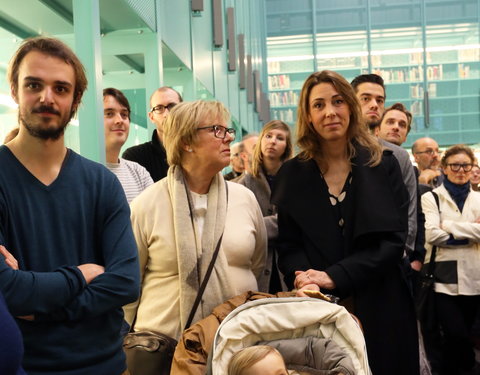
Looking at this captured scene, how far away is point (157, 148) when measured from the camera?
160 inches

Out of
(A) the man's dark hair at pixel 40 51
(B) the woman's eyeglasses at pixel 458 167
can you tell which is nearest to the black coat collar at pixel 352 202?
(A) the man's dark hair at pixel 40 51

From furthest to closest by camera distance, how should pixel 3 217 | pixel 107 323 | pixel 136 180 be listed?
pixel 136 180, pixel 107 323, pixel 3 217

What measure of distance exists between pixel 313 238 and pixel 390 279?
1.35 feet

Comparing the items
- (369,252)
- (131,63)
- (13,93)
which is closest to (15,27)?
(131,63)

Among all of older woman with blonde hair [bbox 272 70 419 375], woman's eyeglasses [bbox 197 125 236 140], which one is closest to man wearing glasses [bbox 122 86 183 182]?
woman's eyeglasses [bbox 197 125 236 140]

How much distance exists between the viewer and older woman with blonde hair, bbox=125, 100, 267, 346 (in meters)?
2.42

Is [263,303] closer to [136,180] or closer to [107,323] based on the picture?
[107,323]

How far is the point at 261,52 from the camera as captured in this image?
789 inches

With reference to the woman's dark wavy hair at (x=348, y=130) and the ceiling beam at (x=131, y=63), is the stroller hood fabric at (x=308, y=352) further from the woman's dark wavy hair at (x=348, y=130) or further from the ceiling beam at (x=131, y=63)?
the ceiling beam at (x=131, y=63)

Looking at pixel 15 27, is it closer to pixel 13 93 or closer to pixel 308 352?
pixel 13 93

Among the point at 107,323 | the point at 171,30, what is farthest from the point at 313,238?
the point at 171,30

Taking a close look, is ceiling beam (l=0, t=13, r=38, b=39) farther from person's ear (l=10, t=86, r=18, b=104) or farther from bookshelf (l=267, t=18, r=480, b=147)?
bookshelf (l=267, t=18, r=480, b=147)

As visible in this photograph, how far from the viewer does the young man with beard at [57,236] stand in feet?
5.44

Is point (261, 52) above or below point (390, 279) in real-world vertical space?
above
